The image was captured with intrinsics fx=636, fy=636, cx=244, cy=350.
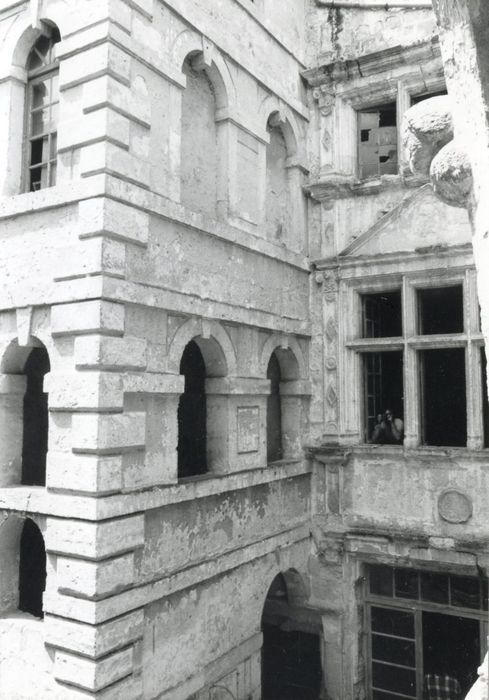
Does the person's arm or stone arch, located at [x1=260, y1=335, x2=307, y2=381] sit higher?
stone arch, located at [x1=260, y1=335, x2=307, y2=381]

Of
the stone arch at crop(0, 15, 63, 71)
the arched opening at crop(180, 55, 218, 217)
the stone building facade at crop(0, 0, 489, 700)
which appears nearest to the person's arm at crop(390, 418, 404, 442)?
the stone building facade at crop(0, 0, 489, 700)

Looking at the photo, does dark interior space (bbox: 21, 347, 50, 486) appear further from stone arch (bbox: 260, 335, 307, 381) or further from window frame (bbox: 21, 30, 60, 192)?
stone arch (bbox: 260, 335, 307, 381)

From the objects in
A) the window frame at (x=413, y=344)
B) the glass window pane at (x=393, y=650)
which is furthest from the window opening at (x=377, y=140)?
the glass window pane at (x=393, y=650)

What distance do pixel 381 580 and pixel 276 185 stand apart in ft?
19.7

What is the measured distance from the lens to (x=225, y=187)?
798cm

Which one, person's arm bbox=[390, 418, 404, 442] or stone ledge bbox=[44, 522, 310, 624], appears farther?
person's arm bbox=[390, 418, 404, 442]

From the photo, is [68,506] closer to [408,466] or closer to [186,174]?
[186,174]

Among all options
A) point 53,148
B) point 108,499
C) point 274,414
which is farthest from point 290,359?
point 53,148

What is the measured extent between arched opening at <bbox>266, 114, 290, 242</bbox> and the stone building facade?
46 millimetres

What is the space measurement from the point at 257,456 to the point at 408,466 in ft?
7.11

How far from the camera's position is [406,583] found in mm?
9102

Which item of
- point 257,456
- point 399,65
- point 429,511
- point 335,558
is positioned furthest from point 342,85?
point 335,558

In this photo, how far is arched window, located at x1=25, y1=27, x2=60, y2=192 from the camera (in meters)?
6.93

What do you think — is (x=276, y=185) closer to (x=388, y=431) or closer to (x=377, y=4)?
(x=377, y=4)
